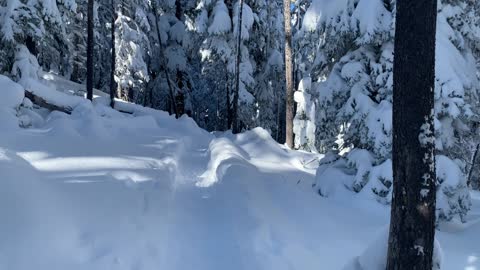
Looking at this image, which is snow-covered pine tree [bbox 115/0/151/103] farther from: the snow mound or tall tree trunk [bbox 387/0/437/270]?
tall tree trunk [bbox 387/0/437/270]

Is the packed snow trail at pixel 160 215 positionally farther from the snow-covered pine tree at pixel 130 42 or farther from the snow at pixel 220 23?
the snow-covered pine tree at pixel 130 42

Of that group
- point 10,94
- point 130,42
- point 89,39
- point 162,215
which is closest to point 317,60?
point 162,215

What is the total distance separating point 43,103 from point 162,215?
868 centimetres

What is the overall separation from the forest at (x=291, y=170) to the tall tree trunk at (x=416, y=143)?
1cm

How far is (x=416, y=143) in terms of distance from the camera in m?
4.25

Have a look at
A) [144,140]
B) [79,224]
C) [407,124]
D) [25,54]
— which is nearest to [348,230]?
[407,124]

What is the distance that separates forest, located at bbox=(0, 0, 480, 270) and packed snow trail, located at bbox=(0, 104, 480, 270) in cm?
3

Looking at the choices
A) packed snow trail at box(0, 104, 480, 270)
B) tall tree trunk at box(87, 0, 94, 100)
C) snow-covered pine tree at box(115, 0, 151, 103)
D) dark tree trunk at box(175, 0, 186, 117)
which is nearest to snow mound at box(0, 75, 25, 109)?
packed snow trail at box(0, 104, 480, 270)

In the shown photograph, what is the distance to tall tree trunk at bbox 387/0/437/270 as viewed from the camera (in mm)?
4246

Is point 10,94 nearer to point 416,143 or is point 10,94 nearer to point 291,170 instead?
point 291,170

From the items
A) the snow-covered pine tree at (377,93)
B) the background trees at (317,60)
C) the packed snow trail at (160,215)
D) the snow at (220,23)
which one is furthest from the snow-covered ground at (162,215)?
the snow at (220,23)

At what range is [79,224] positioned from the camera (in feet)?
19.8

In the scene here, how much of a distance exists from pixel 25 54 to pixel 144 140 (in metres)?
4.73

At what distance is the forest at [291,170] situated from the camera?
4.36 meters
